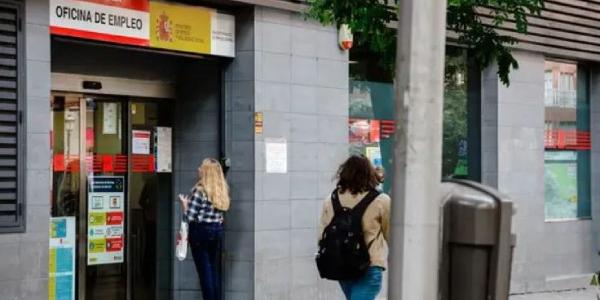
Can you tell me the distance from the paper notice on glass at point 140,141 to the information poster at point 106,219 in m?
0.38

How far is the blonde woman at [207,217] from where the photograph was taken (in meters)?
10.0

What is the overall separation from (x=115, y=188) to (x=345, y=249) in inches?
179

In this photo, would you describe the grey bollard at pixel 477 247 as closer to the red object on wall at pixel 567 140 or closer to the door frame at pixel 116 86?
the door frame at pixel 116 86

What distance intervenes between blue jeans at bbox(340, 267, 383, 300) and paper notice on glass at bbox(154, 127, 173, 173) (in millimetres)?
4588

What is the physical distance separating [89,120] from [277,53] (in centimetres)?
227

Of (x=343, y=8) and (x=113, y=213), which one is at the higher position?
(x=343, y=8)

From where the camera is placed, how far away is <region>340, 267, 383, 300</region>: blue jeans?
6.53 meters

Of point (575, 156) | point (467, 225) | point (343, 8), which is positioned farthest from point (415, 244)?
point (575, 156)

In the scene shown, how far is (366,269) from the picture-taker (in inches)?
254

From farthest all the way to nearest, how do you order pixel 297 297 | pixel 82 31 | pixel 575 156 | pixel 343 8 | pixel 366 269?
1. pixel 575 156
2. pixel 297 297
3. pixel 82 31
4. pixel 343 8
5. pixel 366 269

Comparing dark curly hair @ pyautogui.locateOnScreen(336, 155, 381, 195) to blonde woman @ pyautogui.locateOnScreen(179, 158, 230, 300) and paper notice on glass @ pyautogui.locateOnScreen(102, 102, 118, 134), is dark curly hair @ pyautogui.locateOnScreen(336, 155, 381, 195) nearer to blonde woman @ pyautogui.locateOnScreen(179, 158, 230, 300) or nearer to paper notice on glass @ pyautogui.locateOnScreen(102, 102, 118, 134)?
blonde woman @ pyautogui.locateOnScreen(179, 158, 230, 300)

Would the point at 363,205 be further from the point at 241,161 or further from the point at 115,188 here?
the point at 115,188

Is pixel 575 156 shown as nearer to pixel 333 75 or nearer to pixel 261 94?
pixel 333 75

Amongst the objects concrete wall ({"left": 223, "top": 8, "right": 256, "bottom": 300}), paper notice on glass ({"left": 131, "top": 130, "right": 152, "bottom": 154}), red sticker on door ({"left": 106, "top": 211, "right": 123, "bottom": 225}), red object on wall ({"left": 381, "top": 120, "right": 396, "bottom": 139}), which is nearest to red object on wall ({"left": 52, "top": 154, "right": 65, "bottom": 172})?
red sticker on door ({"left": 106, "top": 211, "right": 123, "bottom": 225})
